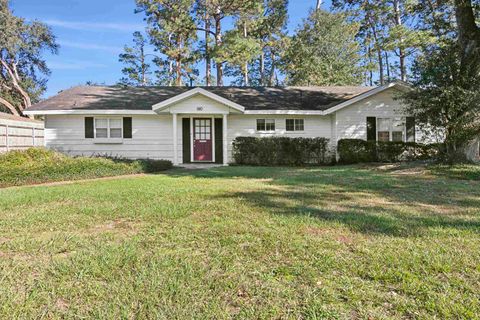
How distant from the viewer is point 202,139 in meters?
15.1

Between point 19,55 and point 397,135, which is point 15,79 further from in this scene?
point 397,135

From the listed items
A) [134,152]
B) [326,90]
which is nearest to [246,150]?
[134,152]

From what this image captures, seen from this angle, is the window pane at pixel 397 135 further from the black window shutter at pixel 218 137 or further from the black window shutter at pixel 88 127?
the black window shutter at pixel 88 127

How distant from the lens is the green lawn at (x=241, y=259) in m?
2.14

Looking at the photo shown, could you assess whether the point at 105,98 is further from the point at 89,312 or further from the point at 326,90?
the point at 89,312

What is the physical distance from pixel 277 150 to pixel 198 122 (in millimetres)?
4266

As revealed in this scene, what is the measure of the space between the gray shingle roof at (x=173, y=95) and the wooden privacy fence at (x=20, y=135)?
1152 millimetres

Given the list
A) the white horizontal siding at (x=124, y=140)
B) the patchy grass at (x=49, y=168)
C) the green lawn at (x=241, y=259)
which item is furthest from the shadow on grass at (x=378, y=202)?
the white horizontal siding at (x=124, y=140)

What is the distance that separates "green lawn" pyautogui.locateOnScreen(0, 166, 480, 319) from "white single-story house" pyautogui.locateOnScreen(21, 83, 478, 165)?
9.17 metres

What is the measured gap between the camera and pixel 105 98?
15.7 meters

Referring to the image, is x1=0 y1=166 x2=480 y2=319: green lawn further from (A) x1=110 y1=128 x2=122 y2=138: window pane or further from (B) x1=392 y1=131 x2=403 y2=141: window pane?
(B) x1=392 y1=131 x2=403 y2=141: window pane

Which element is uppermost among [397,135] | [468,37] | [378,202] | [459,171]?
[468,37]

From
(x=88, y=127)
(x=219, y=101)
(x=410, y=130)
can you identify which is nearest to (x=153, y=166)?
(x=219, y=101)

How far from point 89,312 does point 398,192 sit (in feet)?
19.9
